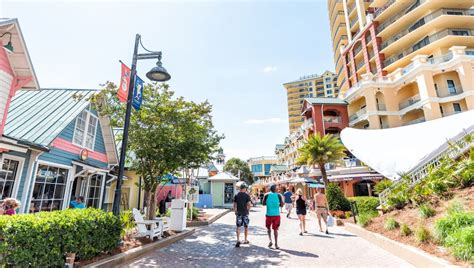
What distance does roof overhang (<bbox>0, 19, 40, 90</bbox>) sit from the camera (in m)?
5.59

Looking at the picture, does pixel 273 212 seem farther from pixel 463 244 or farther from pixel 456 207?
pixel 456 207

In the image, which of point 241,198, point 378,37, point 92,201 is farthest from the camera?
point 378,37

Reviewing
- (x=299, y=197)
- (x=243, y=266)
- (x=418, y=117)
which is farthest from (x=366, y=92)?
(x=243, y=266)

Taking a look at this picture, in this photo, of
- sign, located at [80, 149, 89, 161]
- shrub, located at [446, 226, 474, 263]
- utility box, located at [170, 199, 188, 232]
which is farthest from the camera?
sign, located at [80, 149, 89, 161]

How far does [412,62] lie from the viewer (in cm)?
2652

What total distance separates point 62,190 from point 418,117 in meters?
33.5

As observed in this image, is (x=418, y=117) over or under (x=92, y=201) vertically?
over

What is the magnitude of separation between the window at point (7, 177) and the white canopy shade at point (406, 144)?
13.8 meters

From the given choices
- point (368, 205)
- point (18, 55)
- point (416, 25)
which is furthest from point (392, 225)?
point (416, 25)

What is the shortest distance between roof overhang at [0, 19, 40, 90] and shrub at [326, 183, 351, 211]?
47.7ft

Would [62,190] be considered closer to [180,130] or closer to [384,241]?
[180,130]

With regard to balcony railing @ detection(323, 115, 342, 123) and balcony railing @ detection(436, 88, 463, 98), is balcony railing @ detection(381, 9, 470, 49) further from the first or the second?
balcony railing @ detection(323, 115, 342, 123)

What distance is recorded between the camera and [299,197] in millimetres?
9836

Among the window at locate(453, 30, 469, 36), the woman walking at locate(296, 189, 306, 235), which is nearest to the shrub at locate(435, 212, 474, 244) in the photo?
the woman walking at locate(296, 189, 306, 235)
